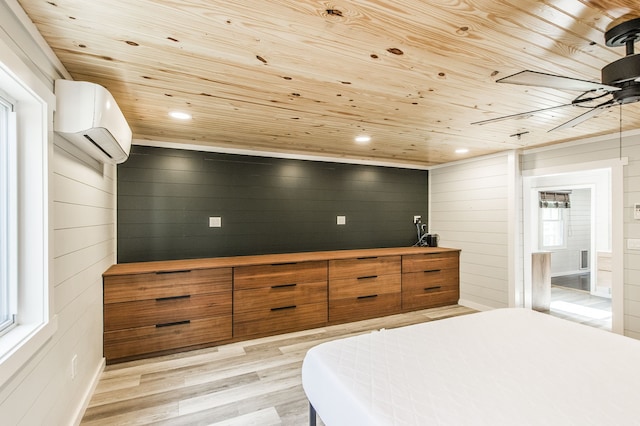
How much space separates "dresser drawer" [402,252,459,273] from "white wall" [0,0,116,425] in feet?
11.4

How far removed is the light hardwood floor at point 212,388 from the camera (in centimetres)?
209

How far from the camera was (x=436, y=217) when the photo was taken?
5.12 m

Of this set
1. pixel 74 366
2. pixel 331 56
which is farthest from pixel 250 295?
pixel 331 56

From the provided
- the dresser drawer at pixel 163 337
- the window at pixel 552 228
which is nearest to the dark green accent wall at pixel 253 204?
the dresser drawer at pixel 163 337

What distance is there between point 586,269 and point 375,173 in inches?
245

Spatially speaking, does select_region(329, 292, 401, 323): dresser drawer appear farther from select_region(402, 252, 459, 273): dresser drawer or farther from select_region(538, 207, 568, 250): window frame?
select_region(538, 207, 568, 250): window frame

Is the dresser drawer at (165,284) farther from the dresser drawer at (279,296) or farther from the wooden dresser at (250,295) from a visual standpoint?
the dresser drawer at (279,296)

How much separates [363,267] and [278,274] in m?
1.14

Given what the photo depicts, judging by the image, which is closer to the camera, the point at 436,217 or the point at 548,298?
the point at 548,298

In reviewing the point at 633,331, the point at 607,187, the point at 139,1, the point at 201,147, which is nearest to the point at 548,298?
the point at 633,331

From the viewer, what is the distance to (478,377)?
1.50m

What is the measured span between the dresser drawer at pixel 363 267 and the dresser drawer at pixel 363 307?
0.29m

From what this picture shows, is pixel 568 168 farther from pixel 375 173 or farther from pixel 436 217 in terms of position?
pixel 375 173

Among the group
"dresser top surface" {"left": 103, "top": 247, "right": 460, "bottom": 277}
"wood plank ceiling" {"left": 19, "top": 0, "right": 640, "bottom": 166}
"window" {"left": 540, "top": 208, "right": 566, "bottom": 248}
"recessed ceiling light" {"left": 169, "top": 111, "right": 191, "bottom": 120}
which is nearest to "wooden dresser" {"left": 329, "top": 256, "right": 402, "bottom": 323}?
"dresser top surface" {"left": 103, "top": 247, "right": 460, "bottom": 277}
